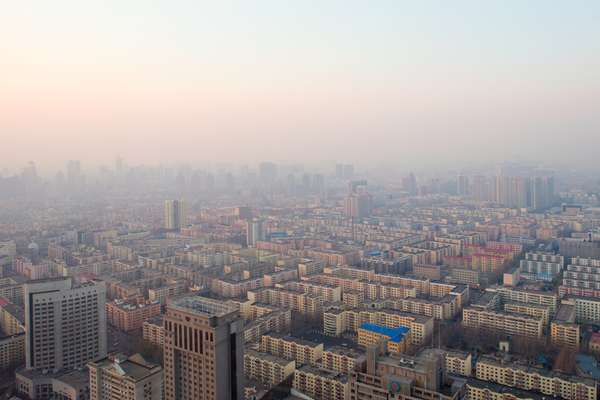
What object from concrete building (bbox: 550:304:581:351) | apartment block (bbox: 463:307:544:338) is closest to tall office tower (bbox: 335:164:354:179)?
apartment block (bbox: 463:307:544:338)

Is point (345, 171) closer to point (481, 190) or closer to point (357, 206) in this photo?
point (481, 190)

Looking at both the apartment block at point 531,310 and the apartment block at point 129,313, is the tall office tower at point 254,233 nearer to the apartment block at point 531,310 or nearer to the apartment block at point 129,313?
the apartment block at point 129,313

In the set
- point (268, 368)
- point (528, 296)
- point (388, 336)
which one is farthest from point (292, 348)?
point (528, 296)

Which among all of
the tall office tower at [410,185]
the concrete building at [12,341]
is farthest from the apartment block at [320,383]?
the tall office tower at [410,185]

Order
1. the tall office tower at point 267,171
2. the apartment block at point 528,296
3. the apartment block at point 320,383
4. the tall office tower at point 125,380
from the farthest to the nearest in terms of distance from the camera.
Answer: the tall office tower at point 267,171
the apartment block at point 528,296
the apartment block at point 320,383
the tall office tower at point 125,380

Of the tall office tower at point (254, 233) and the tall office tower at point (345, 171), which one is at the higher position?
the tall office tower at point (345, 171)

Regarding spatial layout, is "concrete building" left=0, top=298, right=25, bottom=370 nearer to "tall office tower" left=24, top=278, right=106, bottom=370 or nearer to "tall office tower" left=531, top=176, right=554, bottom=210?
"tall office tower" left=24, top=278, right=106, bottom=370

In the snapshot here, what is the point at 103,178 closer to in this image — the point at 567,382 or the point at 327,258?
the point at 327,258
